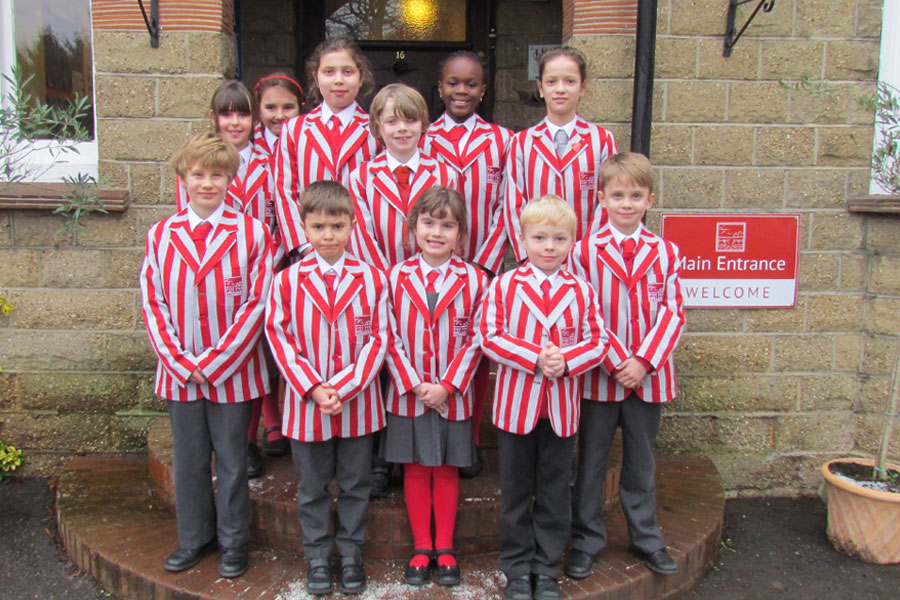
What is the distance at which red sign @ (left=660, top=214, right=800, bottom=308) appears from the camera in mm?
4203

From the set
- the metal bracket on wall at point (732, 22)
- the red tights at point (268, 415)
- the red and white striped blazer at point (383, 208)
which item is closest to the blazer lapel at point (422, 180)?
the red and white striped blazer at point (383, 208)

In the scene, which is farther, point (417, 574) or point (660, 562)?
point (660, 562)

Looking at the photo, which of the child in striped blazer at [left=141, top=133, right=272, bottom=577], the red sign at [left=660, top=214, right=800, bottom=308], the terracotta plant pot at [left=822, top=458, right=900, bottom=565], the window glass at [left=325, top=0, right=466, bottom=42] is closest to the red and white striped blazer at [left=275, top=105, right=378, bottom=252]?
the child in striped blazer at [left=141, top=133, right=272, bottom=577]

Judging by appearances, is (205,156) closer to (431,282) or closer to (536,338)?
(431,282)

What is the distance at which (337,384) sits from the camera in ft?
9.48

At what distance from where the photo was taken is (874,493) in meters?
3.58

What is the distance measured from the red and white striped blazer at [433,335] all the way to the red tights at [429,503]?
0.81 ft

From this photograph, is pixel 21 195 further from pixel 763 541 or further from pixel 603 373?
pixel 763 541

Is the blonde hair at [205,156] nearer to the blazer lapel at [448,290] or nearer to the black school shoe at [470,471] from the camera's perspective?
A: the blazer lapel at [448,290]

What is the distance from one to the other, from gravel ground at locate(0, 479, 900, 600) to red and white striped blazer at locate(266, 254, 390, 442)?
1299 mm

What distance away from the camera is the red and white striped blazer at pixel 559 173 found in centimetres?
332

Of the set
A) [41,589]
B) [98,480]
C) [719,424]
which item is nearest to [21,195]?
[98,480]

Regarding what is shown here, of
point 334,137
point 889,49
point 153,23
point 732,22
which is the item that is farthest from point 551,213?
point 889,49

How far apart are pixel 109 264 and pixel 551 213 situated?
2.60 m
